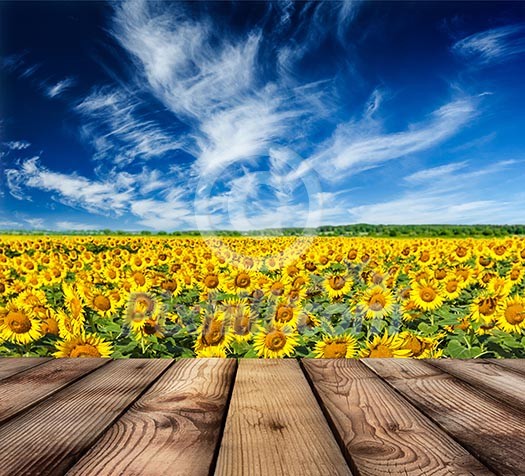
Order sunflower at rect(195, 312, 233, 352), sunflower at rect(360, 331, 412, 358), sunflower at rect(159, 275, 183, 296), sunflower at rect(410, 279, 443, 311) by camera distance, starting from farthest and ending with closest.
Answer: sunflower at rect(159, 275, 183, 296) < sunflower at rect(410, 279, 443, 311) < sunflower at rect(195, 312, 233, 352) < sunflower at rect(360, 331, 412, 358)

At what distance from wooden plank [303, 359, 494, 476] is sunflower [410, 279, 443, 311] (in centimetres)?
249

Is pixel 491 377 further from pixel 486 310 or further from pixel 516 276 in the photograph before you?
pixel 516 276

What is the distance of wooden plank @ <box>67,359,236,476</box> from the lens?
3.20 feet

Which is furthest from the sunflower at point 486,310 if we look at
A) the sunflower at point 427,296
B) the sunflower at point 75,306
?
the sunflower at point 75,306

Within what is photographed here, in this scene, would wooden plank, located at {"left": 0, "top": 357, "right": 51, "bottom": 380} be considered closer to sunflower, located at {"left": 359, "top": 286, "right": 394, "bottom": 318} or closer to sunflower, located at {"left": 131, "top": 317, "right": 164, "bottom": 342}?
sunflower, located at {"left": 131, "top": 317, "right": 164, "bottom": 342}

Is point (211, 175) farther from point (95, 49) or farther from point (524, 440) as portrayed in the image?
point (524, 440)

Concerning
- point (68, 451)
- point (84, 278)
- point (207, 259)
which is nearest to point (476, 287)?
point (207, 259)

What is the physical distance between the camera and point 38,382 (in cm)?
163

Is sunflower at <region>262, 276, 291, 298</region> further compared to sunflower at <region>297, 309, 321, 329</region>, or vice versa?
sunflower at <region>262, 276, 291, 298</region>

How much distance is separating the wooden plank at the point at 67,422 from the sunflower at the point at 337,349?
4.01 feet

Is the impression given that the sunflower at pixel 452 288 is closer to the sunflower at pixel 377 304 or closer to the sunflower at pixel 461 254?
the sunflower at pixel 377 304

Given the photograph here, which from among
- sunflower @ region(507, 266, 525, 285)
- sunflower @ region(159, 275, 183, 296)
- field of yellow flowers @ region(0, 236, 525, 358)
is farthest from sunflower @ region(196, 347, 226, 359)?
sunflower @ region(507, 266, 525, 285)

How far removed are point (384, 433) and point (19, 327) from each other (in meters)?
2.81

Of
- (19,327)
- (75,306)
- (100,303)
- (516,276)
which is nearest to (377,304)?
(516,276)
